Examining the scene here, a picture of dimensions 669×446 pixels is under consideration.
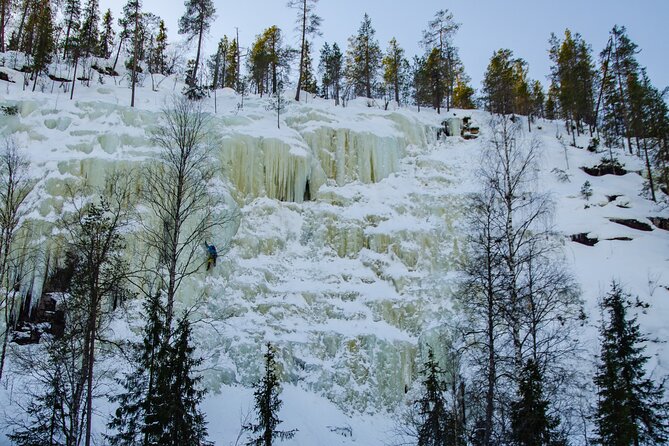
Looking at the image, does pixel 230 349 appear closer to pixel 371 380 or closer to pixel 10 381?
pixel 371 380

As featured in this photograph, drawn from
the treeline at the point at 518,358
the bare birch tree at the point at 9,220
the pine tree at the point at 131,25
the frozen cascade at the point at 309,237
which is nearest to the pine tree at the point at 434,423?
the treeline at the point at 518,358

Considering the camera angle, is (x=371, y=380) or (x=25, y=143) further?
(x=25, y=143)

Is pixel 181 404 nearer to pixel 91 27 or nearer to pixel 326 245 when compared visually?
pixel 326 245

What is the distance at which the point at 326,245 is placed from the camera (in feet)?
67.8

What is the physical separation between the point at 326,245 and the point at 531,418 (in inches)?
483

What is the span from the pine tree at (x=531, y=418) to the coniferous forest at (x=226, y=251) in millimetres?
57

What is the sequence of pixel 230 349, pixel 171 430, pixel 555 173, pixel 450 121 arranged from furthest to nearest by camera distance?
pixel 450 121 → pixel 555 173 → pixel 230 349 → pixel 171 430

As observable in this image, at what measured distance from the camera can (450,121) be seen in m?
31.5

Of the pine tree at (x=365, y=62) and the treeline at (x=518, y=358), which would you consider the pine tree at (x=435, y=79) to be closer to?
the pine tree at (x=365, y=62)

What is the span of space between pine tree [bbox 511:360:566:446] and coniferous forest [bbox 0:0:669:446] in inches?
2.2

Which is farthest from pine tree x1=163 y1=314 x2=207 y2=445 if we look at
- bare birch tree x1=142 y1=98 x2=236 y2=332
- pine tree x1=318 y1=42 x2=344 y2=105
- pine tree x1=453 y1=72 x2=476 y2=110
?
pine tree x1=453 y1=72 x2=476 y2=110

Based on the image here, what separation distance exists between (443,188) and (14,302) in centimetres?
1954

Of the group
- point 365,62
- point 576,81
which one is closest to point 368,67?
point 365,62

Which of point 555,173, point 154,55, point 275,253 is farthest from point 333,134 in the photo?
point 154,55
